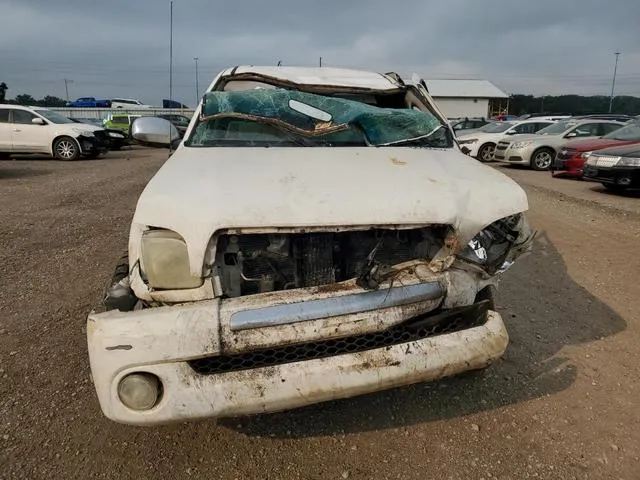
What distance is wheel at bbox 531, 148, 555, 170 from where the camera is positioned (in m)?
15.3

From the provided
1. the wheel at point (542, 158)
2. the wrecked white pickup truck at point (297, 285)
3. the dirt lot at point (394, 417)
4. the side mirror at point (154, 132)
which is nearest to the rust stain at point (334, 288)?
the wrecked white pickup truck at point (297, 285)

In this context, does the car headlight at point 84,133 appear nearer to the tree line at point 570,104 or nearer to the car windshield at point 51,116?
the car windshield at point 51,116

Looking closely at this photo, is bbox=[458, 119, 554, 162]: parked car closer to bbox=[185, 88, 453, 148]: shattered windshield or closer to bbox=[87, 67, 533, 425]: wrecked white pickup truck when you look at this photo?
bbox=[185, 88, 453, 148]: shattered windshield

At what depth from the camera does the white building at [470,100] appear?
2240 inches

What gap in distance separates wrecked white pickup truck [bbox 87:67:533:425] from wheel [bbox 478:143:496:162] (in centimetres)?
1575

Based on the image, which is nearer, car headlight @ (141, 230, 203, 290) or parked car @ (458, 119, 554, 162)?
car headlight @ (141, 230, 203, 290)

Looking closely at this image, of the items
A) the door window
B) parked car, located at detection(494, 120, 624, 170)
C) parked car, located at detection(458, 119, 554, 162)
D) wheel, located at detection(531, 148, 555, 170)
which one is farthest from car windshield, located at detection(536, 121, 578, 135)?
the door window

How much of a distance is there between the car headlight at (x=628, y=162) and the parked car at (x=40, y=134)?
1516 centimetres

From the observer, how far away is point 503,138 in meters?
17.1

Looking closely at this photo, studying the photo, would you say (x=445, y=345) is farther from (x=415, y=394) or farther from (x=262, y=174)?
(x=262, y=174)

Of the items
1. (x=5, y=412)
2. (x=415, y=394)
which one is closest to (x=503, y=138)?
(x=415, y=394)

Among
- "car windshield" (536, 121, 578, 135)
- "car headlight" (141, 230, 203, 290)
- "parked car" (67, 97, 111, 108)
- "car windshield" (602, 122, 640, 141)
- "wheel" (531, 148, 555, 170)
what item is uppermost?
"parked car" (67, 97, 111, 108)

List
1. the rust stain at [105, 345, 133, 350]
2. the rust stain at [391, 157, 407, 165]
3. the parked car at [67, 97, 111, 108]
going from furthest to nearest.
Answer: the parked car at [67, 97, 111, 108] < the rust stain at [391, 157, 407, 165] < the rust stain at [105, 345, 133, 350]

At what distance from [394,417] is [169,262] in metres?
1.47
